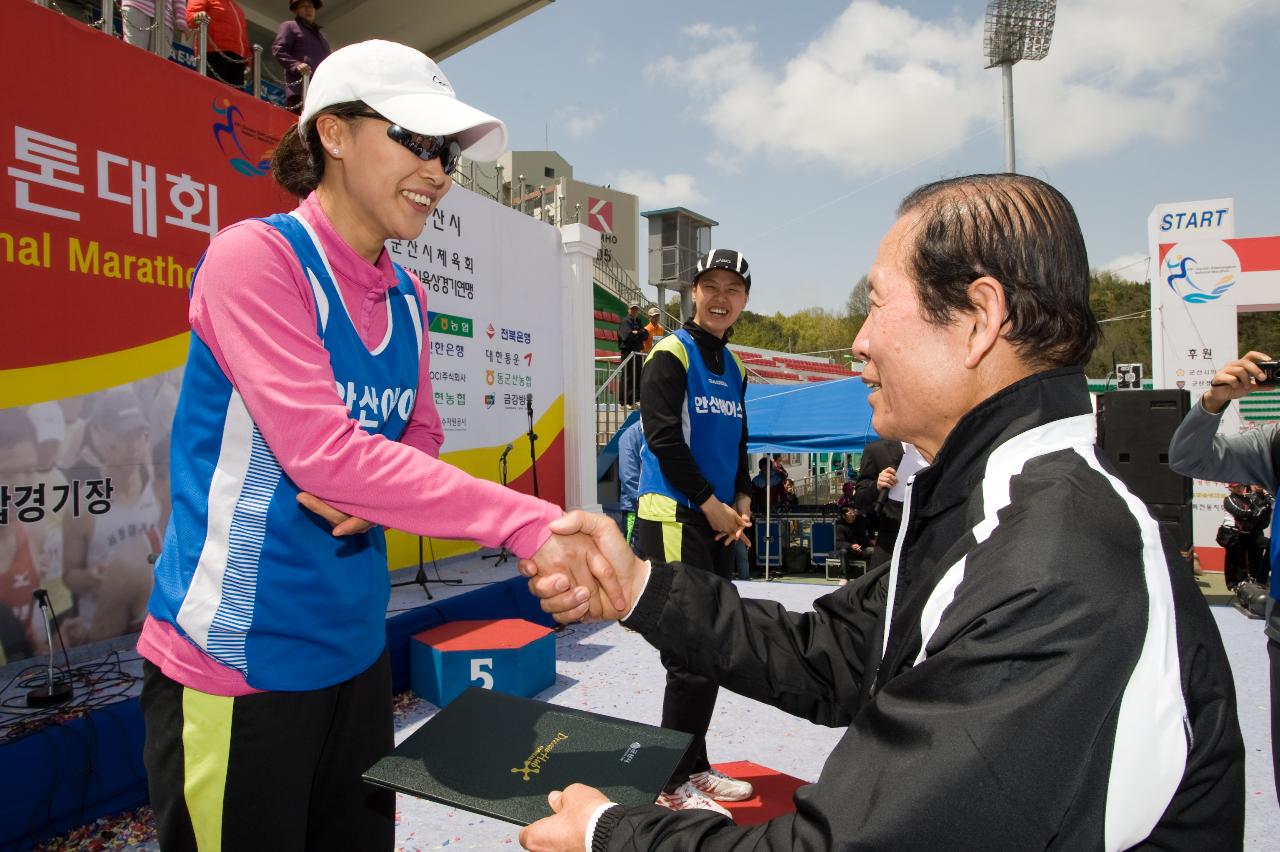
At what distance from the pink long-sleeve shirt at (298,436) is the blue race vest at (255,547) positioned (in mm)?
27

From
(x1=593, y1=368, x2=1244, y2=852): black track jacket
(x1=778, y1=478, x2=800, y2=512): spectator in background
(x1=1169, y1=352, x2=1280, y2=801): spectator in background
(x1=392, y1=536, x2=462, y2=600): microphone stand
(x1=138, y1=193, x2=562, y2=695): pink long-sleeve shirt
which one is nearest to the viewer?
(x1=593, y1=368, x2=1244, y2=852): black track jacket

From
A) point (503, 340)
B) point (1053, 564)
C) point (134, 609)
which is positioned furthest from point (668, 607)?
point (503, 340)

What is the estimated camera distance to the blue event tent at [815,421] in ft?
28.9

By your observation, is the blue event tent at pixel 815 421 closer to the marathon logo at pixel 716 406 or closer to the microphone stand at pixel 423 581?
the microphone stand at pixel 423 581

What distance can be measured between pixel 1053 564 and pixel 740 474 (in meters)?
2.56

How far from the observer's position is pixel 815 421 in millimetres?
9148

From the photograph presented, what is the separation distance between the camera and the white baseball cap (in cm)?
139

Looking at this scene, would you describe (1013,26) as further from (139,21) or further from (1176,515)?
(139,21)

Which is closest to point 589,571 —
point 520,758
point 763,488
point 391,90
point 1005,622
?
point 520,758

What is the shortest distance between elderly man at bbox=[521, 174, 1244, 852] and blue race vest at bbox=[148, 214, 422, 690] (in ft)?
1.85

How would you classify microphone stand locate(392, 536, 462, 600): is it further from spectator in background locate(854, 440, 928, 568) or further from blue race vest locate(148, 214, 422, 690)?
Result: blue race vest locate(148, 214, 422, 690)

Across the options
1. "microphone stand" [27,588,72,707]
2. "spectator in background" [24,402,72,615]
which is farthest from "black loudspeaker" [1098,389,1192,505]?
"spectator in background" [24,402,72,615]

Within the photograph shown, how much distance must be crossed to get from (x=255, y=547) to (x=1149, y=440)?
6.90 m

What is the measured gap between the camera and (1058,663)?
72 centimetres
